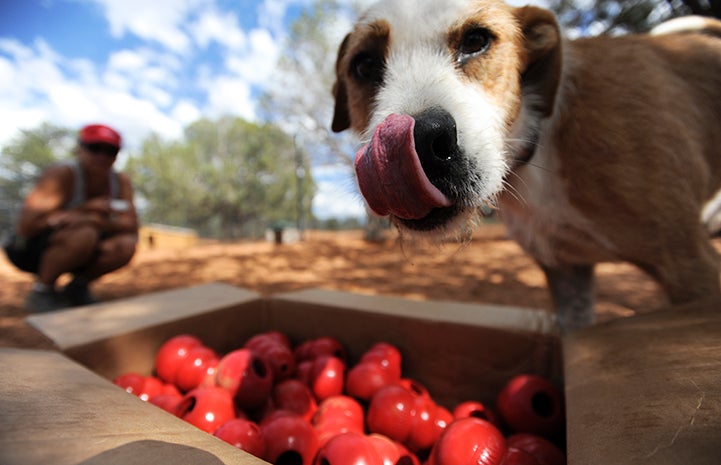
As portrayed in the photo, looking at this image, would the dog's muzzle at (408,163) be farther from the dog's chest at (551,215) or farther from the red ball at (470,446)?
the red ball at (470,446)

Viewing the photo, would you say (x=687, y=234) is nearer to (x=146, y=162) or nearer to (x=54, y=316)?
(x=54, y=316)

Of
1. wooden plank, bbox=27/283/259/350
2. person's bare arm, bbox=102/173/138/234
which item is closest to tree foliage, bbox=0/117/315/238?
person's bare arm, bbox=102/173/138/234

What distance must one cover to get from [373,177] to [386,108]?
311 mm

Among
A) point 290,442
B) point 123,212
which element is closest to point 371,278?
point 123,212

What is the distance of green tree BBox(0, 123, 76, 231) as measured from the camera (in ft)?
72.9

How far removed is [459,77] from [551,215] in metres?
0.76

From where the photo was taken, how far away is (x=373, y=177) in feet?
3.12

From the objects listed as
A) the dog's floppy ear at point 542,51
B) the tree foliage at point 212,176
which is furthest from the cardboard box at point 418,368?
the tree foliage at point 212,176

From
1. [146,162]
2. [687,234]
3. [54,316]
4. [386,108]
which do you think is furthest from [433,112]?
[146,162]

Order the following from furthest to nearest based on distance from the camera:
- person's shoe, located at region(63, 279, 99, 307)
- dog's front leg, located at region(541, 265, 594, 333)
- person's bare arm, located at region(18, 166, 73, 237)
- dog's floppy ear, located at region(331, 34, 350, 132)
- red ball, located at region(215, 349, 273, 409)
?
person's shoe, located at region(63, 279, 99, 307) < person's bare arm, located at region(18, 166, 73, 237) < dog's front leg, located at region(541, 265, 594, 333) < dog's floppy ear, located at region(331, 34, 350, 132) < red ball, located at region(215, 349, 273, 409)

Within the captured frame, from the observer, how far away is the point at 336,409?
142 centimetres

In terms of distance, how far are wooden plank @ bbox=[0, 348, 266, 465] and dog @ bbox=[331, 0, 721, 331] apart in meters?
0.67

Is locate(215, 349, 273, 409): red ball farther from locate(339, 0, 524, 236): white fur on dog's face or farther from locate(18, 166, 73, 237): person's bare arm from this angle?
locate(18, 166, 73, 237): person's bare arm

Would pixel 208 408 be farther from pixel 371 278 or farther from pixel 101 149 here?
pixel 371 278
